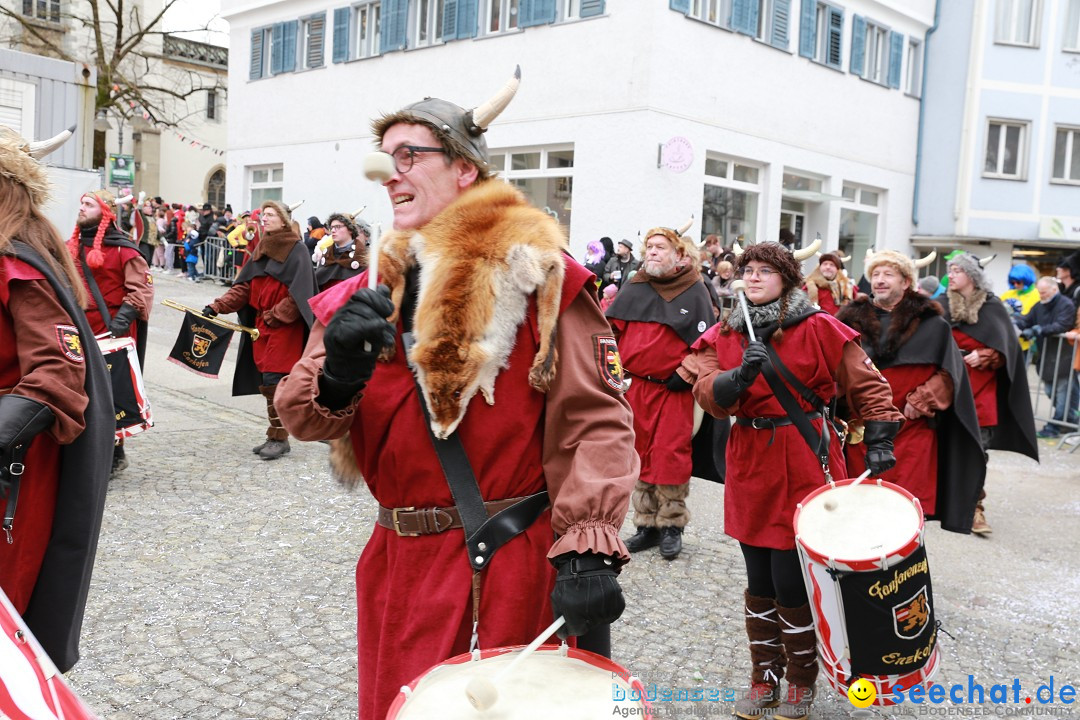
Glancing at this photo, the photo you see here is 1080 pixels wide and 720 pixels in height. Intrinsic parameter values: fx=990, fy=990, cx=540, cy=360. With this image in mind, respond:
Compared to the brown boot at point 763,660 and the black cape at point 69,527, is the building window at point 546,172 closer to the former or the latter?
the brown boot at point 763,660

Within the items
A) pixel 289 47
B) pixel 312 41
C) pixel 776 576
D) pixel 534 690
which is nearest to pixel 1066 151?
pixel 312 41

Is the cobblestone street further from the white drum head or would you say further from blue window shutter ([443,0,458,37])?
blue window shutter ([443,0,458,37])

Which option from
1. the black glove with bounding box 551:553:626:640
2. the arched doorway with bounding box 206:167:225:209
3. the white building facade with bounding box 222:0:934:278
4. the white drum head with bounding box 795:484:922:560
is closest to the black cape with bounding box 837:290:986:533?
the white drum head with bounding box 795:484:922:560

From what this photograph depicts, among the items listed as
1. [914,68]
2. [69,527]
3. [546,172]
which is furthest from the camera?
[914,68]

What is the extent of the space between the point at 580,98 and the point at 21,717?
16.1m

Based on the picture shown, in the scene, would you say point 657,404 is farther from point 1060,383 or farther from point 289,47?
point 289,47

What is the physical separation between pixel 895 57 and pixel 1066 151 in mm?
5182

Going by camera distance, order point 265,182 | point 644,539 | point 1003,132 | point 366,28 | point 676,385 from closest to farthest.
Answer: point 644,539 < point 676,385 < point 366,28 < point 1003,132 < point 265,182

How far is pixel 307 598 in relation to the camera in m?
4.93

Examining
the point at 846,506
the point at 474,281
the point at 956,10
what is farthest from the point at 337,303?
the point at 956,10

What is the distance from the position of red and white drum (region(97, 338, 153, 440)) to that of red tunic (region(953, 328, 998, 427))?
535 cm

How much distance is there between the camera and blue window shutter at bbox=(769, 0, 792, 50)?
59.9 feet

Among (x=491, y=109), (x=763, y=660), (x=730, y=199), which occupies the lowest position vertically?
(x=763, y=660)

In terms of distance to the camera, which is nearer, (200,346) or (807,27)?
(200,346)
